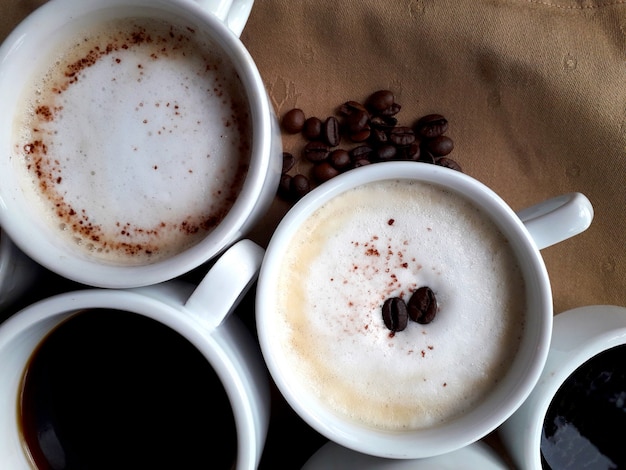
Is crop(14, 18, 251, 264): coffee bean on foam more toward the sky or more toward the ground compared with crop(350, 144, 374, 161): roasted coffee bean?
more toward the sky

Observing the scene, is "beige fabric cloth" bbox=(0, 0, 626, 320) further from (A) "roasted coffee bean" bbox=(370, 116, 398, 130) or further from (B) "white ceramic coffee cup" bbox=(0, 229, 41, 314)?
(B) "white ceramic coffee cup" bbox=(0, 229, 41, 314)

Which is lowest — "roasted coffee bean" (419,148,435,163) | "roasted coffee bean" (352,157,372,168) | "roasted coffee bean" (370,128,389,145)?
"roasted coffee bean" (352,157,372,168)

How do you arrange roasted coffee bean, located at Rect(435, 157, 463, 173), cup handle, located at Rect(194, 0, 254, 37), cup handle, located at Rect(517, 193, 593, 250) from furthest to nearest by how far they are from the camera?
roasted coffee bean, located at Rect(435, 157, 463, 173)
cup handle, located at Rect(194, 0, 254, 37)
cup handle, located at Rect(517, 193, 593, 250)

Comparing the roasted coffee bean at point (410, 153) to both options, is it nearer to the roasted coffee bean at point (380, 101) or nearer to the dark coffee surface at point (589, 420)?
the roasted coffee bean at point (380, 101)

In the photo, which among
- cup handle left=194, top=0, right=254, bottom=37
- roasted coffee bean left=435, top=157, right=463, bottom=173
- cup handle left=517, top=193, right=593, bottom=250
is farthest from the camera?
roasted coffee bean left=435, top=157, right=463, bottom=173

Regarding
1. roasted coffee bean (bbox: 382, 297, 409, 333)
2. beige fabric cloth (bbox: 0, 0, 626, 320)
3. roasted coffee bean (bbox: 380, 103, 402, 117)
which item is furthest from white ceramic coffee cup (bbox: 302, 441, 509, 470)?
roasted coffee bean (bbox: 380, 103, 402, 117)

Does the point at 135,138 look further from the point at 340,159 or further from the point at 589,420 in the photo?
the point at 589,420

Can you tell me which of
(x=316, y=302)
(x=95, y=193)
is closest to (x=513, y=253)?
(x=316, y=302)
